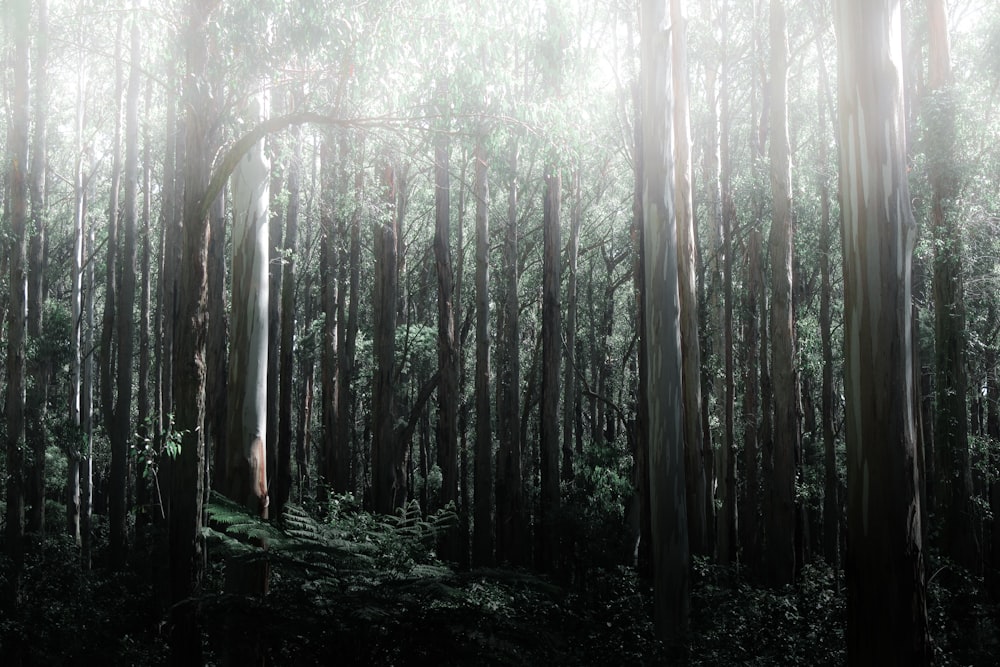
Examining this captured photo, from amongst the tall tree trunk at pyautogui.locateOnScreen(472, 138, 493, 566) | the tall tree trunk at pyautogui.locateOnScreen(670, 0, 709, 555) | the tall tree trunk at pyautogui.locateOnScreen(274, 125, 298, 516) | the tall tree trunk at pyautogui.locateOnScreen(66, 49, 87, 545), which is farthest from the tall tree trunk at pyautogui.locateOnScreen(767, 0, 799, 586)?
the tall tree trunk at pyautogui.locateOnScreen(66, 49, 87, 545)

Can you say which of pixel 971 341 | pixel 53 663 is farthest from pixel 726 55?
pixel 53 663

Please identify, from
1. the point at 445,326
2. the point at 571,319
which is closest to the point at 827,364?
the point at 571,319

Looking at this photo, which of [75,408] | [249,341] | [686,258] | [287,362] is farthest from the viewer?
[75,408]

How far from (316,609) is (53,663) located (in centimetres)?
741

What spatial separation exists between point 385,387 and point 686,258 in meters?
7.59

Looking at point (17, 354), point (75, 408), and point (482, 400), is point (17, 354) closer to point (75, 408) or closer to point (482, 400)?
point (75, 408)

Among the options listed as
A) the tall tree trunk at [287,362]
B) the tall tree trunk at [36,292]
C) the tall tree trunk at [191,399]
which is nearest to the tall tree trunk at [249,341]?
the tall tree trunk at [191,399]

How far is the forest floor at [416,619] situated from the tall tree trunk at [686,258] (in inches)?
76.8

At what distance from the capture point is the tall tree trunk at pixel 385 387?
16906mm

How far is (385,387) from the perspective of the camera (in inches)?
682

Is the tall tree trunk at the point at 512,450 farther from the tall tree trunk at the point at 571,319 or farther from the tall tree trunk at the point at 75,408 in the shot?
the tall tree trunk at the point at 75,408

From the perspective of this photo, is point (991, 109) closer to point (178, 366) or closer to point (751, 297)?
point (751, 297)

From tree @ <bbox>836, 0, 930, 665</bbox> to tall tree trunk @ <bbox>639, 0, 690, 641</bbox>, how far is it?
3.53 m

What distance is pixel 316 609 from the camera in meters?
5.66
